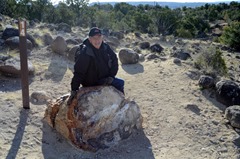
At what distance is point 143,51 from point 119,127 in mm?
7435

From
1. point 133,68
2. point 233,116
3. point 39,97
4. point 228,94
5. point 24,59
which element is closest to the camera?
point 24,59

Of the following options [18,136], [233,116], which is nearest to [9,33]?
[18,136]

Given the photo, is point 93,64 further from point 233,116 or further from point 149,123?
point 233,116

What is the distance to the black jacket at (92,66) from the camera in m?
4.61

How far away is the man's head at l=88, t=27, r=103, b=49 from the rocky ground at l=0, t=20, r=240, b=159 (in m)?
1.66

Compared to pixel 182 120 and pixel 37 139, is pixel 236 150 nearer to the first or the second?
pixel 182 120

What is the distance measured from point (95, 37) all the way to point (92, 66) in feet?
1.56

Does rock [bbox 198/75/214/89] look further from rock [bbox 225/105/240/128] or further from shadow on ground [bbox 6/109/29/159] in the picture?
shadow on ground [bbox 6/109/29/159]

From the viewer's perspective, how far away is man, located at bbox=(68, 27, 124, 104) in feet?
15.1

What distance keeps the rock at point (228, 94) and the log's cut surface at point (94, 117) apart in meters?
2.43

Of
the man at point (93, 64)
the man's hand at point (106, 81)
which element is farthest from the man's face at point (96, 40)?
the man's hand at point (106, 81)

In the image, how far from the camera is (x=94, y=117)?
475 cm

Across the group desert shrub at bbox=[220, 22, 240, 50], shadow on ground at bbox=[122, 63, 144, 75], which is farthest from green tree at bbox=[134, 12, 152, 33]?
shadow on ground at bbox=[122, 63, 144, 75]

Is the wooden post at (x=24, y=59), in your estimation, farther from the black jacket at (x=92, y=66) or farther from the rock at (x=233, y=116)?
the rock at (x=233, y=116)
